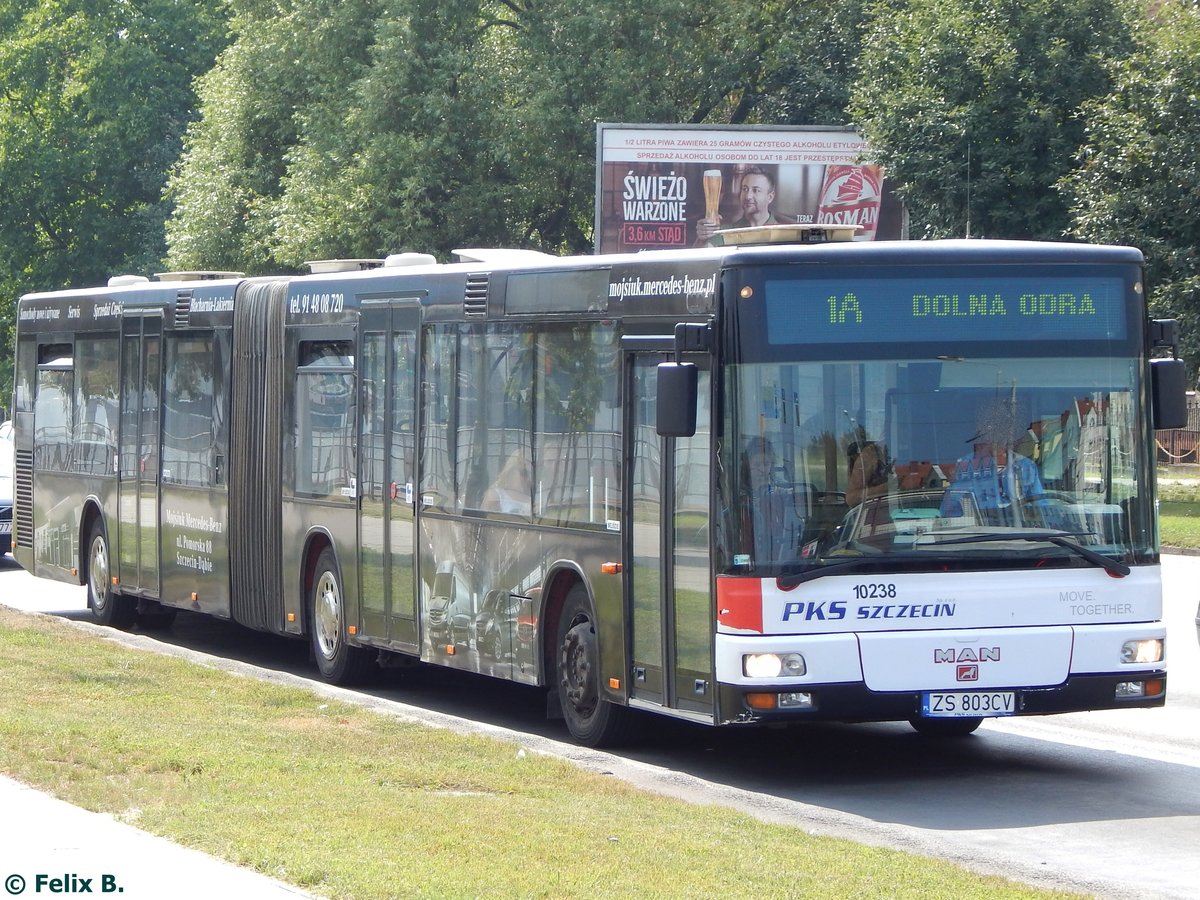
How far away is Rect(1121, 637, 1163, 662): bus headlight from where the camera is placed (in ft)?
32.7

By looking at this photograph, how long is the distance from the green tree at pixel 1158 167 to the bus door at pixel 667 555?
21.0m

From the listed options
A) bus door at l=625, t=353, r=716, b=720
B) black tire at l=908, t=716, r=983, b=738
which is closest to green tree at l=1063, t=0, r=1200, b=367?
black tire at l=908, t=716, r=983, b=738

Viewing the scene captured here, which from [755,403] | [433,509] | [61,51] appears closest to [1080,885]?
[755,403]

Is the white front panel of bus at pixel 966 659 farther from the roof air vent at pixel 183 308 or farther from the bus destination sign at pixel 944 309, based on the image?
the roof air vent at pixel 183 308

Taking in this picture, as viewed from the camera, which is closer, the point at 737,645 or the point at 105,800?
the point at 105,800

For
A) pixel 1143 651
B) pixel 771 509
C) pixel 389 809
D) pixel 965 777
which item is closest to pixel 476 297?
pixel 771 509

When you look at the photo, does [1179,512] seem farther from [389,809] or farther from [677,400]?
[389,809]

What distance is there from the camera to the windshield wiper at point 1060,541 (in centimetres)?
977

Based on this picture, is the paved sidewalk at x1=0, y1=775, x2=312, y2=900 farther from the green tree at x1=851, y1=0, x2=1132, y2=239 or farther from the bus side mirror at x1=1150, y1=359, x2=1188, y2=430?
the green tree at x1=851, y1=0, x2=1132, y2=239

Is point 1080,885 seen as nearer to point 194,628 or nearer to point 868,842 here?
point 868,842

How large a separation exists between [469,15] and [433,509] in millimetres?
27679

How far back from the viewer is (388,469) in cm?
1345

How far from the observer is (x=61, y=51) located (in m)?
60.8

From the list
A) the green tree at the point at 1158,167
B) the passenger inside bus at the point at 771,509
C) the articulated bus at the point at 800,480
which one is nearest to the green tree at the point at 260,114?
the green tree at the point at 1158,167
